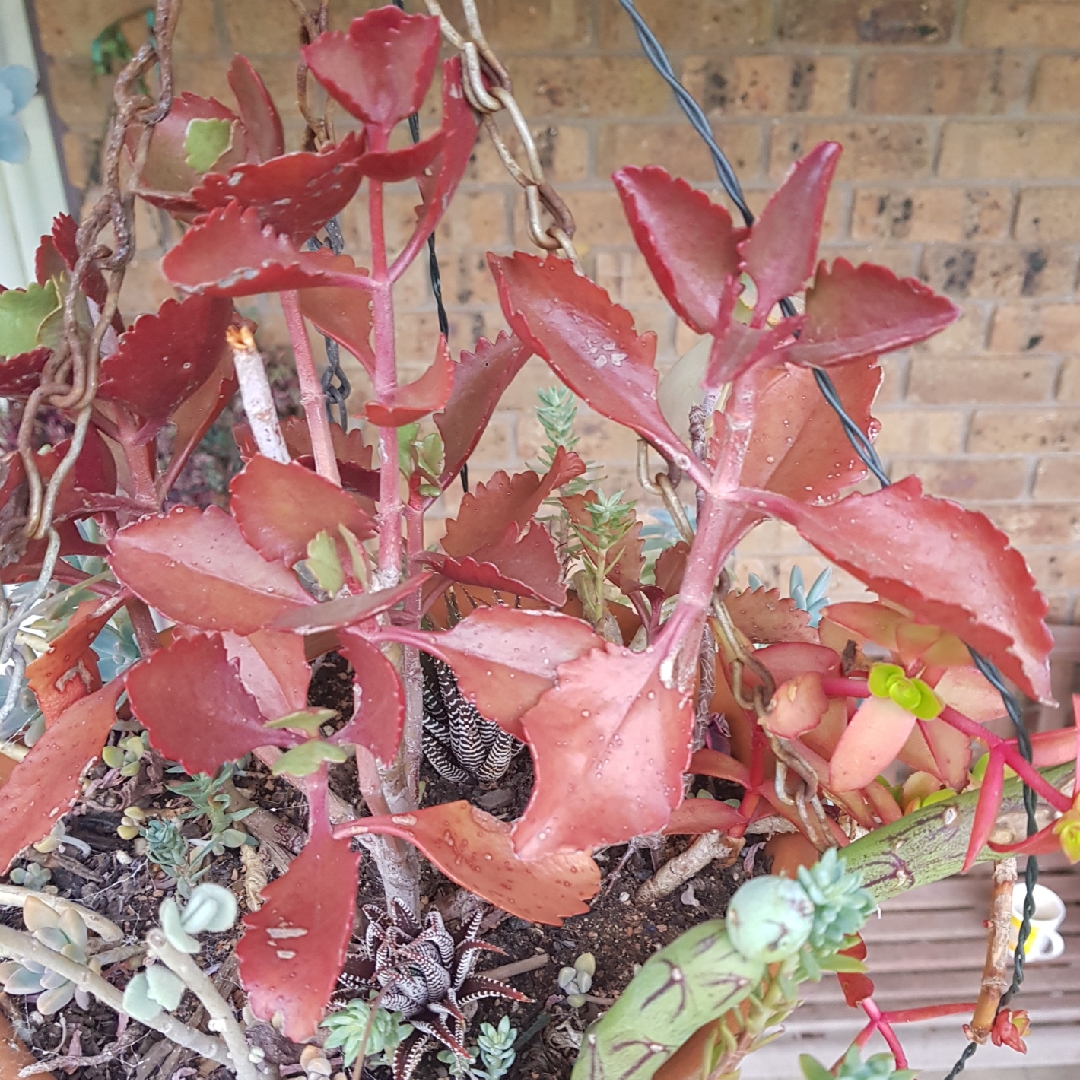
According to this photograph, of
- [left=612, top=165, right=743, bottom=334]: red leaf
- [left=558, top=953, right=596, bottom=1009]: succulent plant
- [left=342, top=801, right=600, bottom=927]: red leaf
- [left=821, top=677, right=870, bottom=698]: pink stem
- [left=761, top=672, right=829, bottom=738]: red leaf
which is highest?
[left=612, top=165, right=743, bottom=334]: red leaf

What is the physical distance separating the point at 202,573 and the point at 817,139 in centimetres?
151

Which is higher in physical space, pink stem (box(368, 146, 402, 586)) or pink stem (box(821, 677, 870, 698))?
pink stem (box(368, 146, 402, 586))

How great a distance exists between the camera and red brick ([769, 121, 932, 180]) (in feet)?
5.19

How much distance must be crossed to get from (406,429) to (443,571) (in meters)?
0.08

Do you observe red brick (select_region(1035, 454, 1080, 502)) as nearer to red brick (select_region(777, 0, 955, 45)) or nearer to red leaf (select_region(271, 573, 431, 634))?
red brick (select_region(777, 0, 955, 45))

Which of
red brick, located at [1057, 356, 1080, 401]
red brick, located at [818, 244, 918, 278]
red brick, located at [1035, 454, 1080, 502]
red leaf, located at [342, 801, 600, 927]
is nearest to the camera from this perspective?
red leaf, located at [342, 801, 600, 927]

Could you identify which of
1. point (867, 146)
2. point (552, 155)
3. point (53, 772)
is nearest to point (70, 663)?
point (53, 772)

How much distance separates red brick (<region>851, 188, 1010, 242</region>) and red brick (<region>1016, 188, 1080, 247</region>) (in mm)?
31

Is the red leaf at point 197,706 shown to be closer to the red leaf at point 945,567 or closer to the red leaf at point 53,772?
the red leaf at point 53,772

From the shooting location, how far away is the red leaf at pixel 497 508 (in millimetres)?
531

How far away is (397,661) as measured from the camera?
18.3 inches

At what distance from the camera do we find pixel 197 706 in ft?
1.33

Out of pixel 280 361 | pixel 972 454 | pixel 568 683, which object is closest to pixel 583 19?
pixel 280 361

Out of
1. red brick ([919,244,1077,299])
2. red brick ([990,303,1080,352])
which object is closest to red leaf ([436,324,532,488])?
red brick ([919,244,1077,299])
